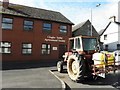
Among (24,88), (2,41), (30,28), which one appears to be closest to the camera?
(24,88)

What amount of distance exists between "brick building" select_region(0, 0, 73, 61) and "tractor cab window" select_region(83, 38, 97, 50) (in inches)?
365

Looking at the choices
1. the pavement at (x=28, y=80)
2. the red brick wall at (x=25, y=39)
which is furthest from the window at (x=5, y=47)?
the pavement at (x=28, y=80)

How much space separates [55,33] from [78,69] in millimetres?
10822

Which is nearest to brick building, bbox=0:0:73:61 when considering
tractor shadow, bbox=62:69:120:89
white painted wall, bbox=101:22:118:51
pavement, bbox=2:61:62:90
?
pavement, bbox=2:61:62:90

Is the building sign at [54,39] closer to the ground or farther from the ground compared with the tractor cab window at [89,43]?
farther from the ground

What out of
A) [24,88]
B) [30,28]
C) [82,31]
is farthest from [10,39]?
[82,31]

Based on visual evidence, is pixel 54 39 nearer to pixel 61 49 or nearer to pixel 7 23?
pixel 61 49

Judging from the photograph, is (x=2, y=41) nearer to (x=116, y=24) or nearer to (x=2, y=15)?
(x=2, y=15)

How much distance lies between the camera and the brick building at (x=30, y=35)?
493 inches

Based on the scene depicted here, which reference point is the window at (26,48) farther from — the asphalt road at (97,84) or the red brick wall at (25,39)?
the asphalt road at (97,84)

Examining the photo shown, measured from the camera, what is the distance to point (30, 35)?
→ 13727 millimetres

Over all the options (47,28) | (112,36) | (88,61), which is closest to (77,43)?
(88,61)

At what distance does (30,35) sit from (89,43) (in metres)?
9.65

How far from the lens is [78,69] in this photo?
511 cm
